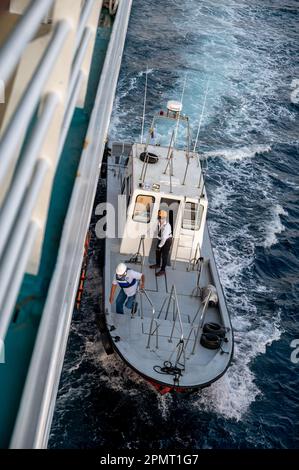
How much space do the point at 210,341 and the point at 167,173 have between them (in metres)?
4.00

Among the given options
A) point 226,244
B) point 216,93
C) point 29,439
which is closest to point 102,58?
point 29,439

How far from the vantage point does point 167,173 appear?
1400cm

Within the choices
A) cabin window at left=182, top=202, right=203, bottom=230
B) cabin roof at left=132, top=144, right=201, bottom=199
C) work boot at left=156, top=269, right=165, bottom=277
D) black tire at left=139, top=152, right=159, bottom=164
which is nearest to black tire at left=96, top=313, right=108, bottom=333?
work boot at left=156, top=269, right=165, bottom=277

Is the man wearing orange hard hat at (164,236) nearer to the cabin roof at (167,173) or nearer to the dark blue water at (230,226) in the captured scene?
the cabin roof at (167,173)

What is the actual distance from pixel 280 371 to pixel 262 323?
1.65 m

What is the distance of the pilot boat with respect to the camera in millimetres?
11727

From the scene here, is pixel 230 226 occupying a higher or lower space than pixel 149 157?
lower

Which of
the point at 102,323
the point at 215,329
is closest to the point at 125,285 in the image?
the point at 102,323

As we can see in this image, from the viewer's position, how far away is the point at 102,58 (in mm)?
6824

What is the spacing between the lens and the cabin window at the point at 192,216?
1359cm

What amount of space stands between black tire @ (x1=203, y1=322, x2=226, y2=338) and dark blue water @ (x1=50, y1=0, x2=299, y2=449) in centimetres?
173

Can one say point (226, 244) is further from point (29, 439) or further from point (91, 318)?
point (29, 439)

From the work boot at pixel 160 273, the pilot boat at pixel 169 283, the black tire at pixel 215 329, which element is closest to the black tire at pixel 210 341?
the pilot boat at pixel 169 283

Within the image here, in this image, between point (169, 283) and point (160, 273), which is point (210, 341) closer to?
point (169, 283)
